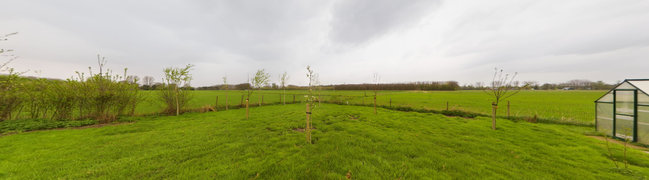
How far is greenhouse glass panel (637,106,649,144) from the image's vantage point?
6.15 meters

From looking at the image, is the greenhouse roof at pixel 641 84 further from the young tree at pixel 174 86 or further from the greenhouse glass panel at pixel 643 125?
the young tree at pixel 174 86

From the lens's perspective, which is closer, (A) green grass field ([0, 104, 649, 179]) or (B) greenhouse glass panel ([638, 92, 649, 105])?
(A) green grass field ([0, 104, 649, 179])

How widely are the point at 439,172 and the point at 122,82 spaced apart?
1652 centimetres

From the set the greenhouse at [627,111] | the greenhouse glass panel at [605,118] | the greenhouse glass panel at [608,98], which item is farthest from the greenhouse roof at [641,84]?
the greenhouse glass panel at [605,118]

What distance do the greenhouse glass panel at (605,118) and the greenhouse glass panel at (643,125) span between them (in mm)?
1050

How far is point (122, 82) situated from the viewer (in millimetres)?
10344

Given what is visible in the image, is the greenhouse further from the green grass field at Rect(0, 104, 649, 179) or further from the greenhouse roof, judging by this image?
the green grass field at Rect(0, 104, 649, 179)

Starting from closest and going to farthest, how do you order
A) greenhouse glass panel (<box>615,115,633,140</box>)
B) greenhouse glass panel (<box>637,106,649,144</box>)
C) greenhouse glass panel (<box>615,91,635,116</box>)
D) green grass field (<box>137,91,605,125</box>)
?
greenhouse glass panel (<box>637,106,649,144</box>)
greenhouse glass panel (<box>615,115,633,140</box>)
greenhouse glass panel (<box>615,91,635,116</box>)
green grass field (<box>137,91,605,125</box>)

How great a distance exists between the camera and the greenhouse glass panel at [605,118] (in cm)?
730

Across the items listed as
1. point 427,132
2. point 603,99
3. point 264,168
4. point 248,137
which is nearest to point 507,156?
point 427,132

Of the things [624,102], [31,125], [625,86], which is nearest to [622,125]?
[624,102]

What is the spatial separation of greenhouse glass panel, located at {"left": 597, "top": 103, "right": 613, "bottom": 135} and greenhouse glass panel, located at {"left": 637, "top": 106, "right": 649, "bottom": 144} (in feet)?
3.44

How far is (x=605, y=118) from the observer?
296 inches

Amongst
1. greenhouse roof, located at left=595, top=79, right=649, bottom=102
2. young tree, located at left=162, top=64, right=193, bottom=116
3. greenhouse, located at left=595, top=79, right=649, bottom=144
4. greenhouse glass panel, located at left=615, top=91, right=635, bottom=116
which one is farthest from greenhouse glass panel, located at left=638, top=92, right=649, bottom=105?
young tree, located at left=162, top=64, right=193, bottom=116
